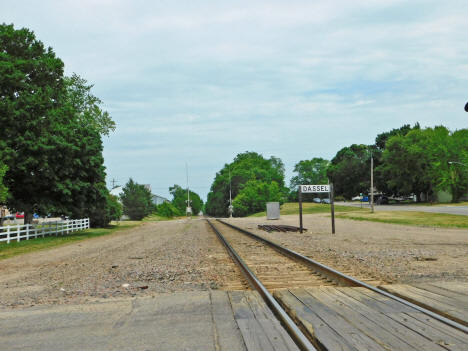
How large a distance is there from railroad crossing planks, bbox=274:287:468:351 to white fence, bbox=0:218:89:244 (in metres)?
20.9

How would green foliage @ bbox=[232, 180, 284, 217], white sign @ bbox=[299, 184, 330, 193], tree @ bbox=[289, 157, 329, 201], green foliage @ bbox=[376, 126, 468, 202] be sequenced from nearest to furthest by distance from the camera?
white sign @ bbox=[299, 184, 330, 193]
green foliage @ bbox=[376, 126, 468, 202]
green foliage @ bbox=[232, 180, 284, 217]
tree @ bbox=[289, 157, 329, 201]

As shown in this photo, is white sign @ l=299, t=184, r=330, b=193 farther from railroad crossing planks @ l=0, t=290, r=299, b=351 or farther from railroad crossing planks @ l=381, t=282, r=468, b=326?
railroad crossing planks @ l=0, t=290, r=299, b=351

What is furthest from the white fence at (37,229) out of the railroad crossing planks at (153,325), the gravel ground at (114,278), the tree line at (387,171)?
the tree line at (387,171)

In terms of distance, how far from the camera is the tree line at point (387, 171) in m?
69.4

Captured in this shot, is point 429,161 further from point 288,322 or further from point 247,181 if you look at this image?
point 288,322

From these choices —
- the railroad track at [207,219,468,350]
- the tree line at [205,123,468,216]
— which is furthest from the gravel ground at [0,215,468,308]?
the tree line at [205,123,468,216]

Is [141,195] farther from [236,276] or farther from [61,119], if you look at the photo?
[236,276]

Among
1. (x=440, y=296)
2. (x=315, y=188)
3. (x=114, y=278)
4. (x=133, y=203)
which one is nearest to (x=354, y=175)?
(x=133, y=203)

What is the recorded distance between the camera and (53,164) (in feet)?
89.8

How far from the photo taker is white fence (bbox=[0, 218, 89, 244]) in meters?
23.6

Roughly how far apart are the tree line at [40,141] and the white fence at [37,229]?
1.02 m

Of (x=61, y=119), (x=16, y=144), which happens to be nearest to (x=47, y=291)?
(x=16, y=144)

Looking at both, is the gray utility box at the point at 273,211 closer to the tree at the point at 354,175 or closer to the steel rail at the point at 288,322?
the steel rail at the point at 288,322

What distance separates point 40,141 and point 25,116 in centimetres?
186
